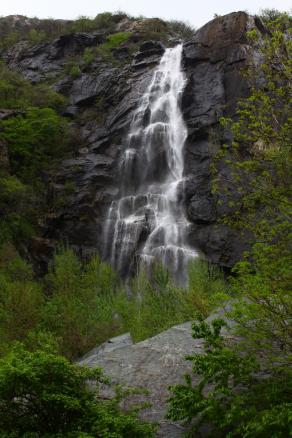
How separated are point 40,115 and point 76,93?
20.0 feet

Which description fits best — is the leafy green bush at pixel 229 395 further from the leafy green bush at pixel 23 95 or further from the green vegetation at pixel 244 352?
the leafy green bush at pixel 23 95

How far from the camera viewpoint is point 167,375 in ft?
32.1

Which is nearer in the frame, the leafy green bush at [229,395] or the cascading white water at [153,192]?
the leafy green bush at [229,395]

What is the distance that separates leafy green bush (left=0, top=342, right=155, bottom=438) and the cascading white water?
1941cm

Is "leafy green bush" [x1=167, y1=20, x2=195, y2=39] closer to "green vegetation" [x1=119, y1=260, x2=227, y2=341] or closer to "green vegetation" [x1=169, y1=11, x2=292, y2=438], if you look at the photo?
"green vegetation" [x1=119, y1=260, x2=227, y2=341]

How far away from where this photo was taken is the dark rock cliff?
29172mm

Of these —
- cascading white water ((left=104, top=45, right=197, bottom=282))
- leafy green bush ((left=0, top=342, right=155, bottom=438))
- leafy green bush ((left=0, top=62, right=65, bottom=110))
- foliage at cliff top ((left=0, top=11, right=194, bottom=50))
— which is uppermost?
foliage at cliff top ((left=0, top=11, right=194, bottom=50))

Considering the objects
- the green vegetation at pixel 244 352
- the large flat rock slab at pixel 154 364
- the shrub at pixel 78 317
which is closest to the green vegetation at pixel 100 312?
the shrub at pixel 78 317

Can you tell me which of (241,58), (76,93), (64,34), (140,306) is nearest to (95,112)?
(76,93)

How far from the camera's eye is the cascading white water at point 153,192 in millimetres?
27922

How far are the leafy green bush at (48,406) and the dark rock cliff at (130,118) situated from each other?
19.3 m

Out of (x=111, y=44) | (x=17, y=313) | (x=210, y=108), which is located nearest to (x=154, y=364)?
(x=17, y=313)

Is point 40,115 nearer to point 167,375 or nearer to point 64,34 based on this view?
point 64,34

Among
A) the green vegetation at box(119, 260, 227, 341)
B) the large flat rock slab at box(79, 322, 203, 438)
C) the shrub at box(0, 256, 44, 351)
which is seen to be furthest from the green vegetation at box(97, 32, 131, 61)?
the large flat rock slab at box(79, 322, 203, 438)
